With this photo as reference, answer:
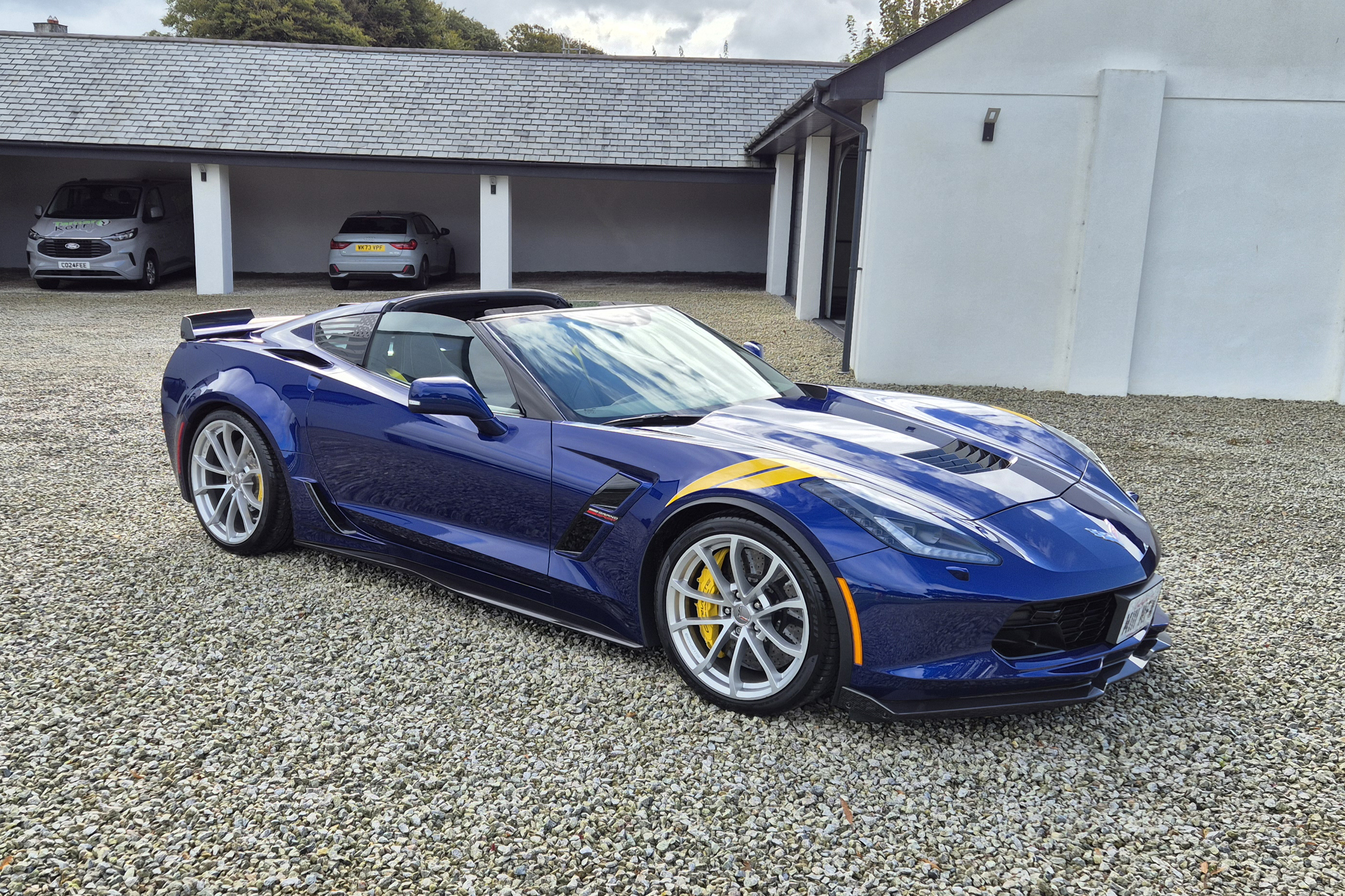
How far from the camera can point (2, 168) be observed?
70.1ft

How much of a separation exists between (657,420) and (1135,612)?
5.41ft

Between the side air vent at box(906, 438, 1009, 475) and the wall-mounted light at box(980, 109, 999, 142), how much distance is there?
683cm

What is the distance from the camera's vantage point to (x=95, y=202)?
Answer: 1764cm

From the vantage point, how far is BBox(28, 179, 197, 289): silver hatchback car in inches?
671

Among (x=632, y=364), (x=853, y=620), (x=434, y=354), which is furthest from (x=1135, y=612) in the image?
(x=434, y=354)

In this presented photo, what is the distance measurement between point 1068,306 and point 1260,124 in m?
2.39

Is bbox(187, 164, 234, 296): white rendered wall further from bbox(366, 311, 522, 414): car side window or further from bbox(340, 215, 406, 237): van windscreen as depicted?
bbox(366, 311, 522, 414): car side window

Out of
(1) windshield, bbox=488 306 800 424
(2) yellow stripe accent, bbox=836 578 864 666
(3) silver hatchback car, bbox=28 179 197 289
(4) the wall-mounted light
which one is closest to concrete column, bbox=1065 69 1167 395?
(4) the wall-mounted light

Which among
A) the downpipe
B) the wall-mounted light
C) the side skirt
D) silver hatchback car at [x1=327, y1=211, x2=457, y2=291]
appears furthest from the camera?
silver hatchback car at [x1=327, y1=211, x2=457, y2=291]

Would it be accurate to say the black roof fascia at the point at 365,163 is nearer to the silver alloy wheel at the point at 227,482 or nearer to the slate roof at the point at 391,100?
the slate roof at the point at 391,100

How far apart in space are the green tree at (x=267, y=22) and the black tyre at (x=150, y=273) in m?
24.5

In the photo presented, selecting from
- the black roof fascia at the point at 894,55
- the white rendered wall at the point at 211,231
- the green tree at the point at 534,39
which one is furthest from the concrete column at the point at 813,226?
the green tree at the point at 534,39

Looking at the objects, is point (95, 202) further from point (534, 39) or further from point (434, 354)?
point (534, 39)

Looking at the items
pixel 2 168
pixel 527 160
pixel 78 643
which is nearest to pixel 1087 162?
pixel 78 643
